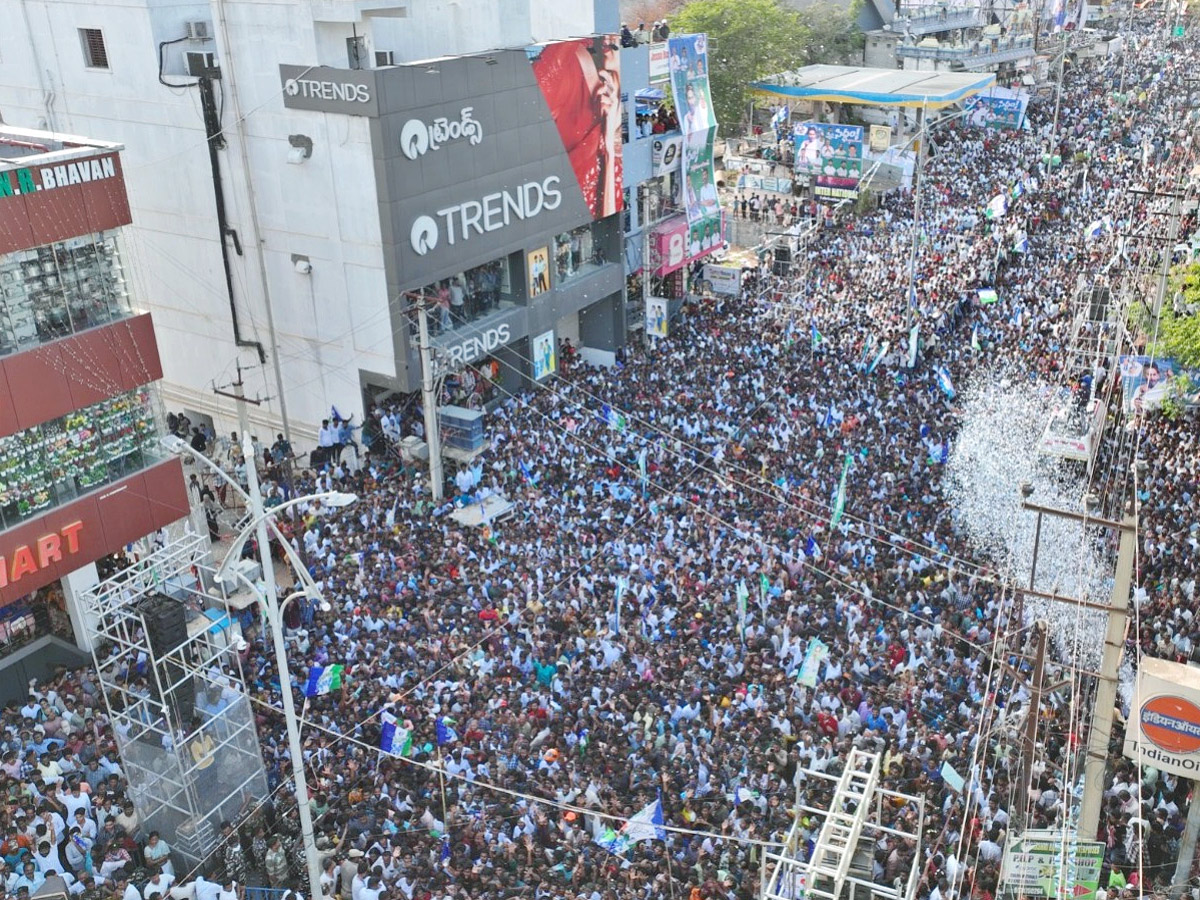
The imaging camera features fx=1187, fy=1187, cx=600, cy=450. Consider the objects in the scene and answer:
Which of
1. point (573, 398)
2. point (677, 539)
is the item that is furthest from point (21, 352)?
point (573, 398)

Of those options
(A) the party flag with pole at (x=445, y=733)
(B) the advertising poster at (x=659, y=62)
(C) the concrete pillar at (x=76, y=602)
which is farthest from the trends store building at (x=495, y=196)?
(A) the party flag with pole at (x=445, y=733)

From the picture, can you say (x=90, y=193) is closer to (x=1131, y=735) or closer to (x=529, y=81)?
(x=529, y=81)

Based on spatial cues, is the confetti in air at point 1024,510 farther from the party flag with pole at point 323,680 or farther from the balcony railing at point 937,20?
the balcony railing at point 937,20

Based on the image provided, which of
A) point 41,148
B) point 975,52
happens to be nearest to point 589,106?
point 41,148

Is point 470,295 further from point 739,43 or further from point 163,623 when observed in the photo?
point 739,43

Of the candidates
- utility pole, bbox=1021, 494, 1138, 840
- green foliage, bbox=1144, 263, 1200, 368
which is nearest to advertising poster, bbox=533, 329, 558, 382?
green foliage, bbox=1144, 263, 1200, 368

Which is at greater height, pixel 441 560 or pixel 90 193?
pixel 90 193

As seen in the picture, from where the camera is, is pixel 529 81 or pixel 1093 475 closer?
pixel 1093 475

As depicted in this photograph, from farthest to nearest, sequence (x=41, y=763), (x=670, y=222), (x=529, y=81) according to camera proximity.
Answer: (x=670, y=222) < (x=529, y=81) < (x=41, y=763)

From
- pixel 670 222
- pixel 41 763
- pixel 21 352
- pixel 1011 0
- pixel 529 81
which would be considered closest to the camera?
pixel 41 763
